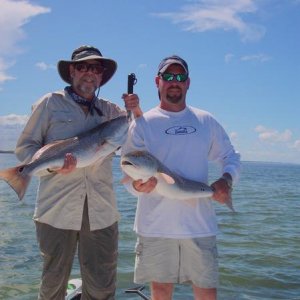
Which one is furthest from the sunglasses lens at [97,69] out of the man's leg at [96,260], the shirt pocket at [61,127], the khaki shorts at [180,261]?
the khaki shorts at [180,261]

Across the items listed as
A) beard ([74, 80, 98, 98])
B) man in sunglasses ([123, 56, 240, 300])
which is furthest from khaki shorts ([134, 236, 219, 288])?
beard ([74, 80, 98, 98])

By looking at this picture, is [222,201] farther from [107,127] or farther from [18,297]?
[18,297]

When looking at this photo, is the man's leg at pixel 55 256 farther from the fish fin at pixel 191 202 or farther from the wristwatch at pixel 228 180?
the wristwatch at pixel 228 180

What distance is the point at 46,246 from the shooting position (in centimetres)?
521

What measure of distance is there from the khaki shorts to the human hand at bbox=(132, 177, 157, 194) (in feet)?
2.19

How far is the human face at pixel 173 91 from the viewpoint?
5.33 meters

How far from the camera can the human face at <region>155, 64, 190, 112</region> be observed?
5328 millimetres

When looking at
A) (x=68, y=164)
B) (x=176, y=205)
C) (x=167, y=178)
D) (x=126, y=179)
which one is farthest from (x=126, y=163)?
(x=176, y=205)

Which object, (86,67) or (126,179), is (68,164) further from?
(86,67)

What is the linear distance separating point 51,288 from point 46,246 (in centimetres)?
49

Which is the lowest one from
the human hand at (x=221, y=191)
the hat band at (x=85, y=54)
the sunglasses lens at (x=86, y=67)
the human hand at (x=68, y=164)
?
the human hand at (x=221, y=191)

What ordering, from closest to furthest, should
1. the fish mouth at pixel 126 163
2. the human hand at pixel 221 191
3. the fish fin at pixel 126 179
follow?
the fish mouth at pixel 126 163
the fish fin at pixel 126 179
the human hand at pixel 221 191

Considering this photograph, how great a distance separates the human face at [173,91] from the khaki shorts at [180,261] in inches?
59.7

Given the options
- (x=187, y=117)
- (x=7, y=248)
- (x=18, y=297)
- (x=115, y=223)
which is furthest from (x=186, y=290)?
(x=7, y=248)
